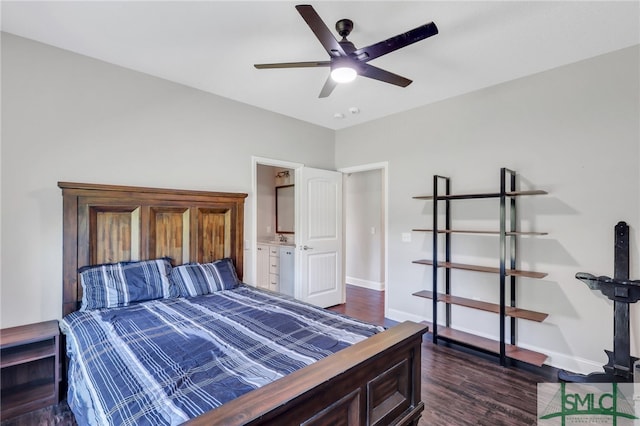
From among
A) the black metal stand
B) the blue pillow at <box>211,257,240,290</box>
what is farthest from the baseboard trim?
the black metal stand

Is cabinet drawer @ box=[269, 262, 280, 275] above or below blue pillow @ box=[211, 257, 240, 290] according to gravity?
below

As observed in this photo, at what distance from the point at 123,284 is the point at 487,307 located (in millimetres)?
3358

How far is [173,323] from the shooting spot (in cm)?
213

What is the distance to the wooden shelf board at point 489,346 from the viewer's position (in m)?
2.79

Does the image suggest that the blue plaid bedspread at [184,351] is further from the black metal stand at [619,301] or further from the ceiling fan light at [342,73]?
the black metal stand at [619,301]

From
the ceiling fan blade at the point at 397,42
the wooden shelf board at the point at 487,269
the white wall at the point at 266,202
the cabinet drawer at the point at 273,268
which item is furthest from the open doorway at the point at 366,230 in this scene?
the ceiling fan blade at the point at 397,42


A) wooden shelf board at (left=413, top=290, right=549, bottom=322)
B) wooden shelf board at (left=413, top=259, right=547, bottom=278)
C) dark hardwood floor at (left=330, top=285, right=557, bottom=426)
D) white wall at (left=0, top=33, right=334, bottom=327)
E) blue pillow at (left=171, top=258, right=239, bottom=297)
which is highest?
white wall at (left=0, top=33, right=334, bottom=327)

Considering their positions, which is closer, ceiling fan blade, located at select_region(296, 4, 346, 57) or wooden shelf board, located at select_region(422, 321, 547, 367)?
ceiling fan blade, located at select_region(296, 4, 346, 57)

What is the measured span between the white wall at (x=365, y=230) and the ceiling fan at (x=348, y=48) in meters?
3.58

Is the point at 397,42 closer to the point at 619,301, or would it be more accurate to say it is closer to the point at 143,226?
the point at 619,301

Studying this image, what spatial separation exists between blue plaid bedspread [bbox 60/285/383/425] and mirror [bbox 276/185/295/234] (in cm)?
318

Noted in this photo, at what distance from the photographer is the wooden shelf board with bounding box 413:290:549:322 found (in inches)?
110

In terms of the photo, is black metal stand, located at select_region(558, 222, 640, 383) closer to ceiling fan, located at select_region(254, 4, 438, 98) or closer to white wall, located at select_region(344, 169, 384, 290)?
ceiling fan, located at select_region(254, 4, 438, 98)

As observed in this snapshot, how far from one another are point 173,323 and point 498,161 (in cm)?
336
